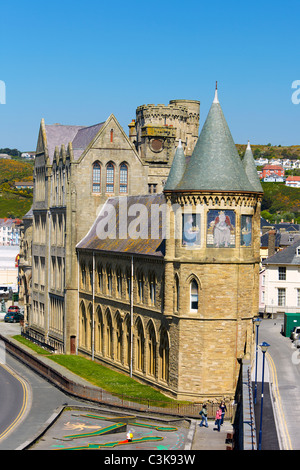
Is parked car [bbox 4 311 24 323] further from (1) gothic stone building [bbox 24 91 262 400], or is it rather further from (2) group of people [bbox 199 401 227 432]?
(2) group of people [bbox 199 401 227 432]

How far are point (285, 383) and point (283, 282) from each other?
3703 centimetres

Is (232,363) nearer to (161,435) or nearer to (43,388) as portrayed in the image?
(161,435)

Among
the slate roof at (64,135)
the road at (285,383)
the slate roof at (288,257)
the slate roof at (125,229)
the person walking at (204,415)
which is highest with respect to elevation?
the slate roof at (64,135)

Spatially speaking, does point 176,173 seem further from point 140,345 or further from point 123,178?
point 123,178

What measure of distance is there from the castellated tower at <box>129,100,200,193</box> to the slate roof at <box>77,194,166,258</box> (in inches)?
407

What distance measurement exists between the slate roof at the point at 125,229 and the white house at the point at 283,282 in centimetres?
2051

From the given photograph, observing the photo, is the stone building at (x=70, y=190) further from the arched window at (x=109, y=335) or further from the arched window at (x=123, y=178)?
the arched window at (x=109, y=335)

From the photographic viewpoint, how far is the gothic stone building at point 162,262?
5116 cm

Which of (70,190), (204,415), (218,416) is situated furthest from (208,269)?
(70,190)

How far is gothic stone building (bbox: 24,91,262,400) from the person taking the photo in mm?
51156

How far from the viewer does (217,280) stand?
168 ft

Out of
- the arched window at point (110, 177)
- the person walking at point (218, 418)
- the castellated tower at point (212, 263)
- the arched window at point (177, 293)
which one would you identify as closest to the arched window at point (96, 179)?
the arched window at point (110, 177)

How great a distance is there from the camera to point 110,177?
247 feet

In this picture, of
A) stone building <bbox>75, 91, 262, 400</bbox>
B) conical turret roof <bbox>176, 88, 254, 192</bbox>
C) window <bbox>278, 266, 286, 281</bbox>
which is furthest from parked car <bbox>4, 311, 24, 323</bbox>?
conical turret roof <bbox>176, 88, 254, 192</bbox>
